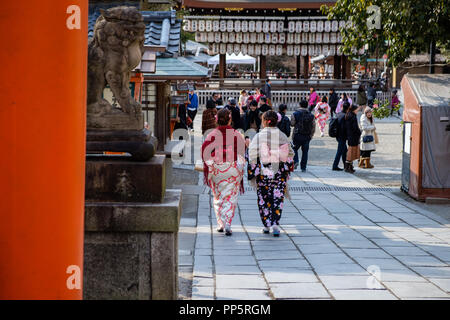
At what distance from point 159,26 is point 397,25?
4.67m

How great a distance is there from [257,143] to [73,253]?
6.51 m

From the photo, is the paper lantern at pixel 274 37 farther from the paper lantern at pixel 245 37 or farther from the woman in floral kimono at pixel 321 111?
the woman in floral kimono at pixel 321 111

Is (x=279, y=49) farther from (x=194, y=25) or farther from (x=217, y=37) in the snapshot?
(x=194, y=25)

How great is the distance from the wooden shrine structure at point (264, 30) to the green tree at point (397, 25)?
2103cm

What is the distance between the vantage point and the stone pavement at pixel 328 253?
5.81m

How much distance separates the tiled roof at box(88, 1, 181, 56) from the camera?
12.1m

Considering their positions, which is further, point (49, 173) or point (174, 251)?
point (174, 251)

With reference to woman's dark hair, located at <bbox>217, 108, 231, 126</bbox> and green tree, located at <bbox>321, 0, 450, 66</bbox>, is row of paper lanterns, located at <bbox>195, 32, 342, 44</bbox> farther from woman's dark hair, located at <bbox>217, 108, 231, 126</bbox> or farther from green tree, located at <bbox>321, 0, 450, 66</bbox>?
woman's dark hair, located at <bbox>217, 108, 231, 126</bbox>

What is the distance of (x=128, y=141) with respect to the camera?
493 centimetres

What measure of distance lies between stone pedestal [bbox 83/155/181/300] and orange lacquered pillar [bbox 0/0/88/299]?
8.79 feet

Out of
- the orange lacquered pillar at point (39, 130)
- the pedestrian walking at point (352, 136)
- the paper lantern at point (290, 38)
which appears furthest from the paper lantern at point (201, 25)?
the orange lacquered pillar at point (39, 130)

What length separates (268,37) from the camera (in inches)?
1331
